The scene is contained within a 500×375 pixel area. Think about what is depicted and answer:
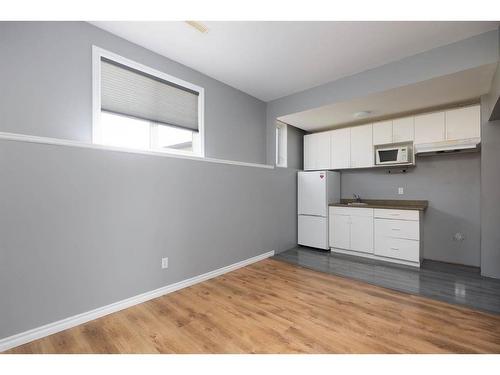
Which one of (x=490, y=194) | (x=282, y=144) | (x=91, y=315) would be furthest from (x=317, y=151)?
(x=91, y=315)

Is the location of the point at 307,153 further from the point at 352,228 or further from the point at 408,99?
the point at 408,99

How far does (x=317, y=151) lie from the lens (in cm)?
453

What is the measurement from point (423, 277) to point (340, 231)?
1.30 metres

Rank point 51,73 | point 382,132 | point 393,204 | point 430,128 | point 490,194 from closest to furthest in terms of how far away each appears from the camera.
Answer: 1. point 51,73
2. point 490,194
3. point 430,128
4. point 382,132
5. point 393,204

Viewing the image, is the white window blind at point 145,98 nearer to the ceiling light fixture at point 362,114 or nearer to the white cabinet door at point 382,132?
the ceiling light fixture at point 362,114

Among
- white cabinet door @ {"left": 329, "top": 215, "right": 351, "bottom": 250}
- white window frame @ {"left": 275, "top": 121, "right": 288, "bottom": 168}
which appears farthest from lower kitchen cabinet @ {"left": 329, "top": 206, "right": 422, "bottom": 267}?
white window frame @ {"left": 275, "top": 121, "right": 288, "bottom": 168}

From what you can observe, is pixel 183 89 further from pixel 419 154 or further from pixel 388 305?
pixel 419 154

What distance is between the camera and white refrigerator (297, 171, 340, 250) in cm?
415

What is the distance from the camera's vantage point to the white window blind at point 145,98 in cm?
244

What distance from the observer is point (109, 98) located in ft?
7.99

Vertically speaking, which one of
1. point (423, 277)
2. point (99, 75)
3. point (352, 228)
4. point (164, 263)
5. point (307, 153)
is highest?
point (99, 75)

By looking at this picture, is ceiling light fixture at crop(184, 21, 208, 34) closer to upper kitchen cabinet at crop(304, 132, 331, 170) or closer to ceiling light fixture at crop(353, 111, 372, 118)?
ceiling light fixture at crop(353, 111, 372, 118)

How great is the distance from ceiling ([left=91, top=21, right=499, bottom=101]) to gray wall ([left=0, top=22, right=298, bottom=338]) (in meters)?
0.32
